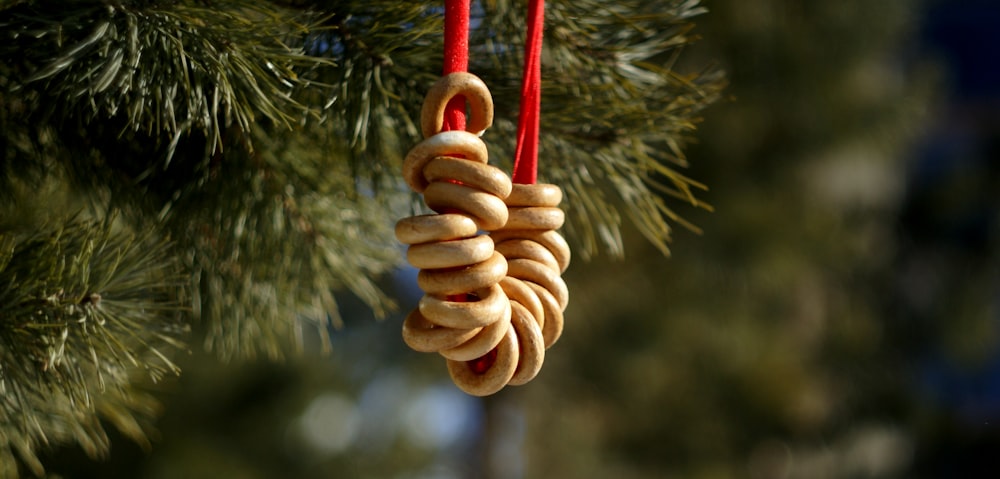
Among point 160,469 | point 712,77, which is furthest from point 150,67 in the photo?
point 160,469

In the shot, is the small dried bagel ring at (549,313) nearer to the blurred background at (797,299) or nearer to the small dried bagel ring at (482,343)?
the small dried bagel ring at (482,343)

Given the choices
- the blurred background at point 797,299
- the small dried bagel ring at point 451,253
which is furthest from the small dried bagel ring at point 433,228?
the blurred background at point 797,299

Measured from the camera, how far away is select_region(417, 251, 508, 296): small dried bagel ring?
0.21 meters

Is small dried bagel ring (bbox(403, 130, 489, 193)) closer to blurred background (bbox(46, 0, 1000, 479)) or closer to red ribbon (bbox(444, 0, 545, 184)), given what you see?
red ribbon (bbox(444, 0, 545, 184))

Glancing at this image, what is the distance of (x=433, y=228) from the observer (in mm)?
207

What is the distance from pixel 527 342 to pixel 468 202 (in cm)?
4

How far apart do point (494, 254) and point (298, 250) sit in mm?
144

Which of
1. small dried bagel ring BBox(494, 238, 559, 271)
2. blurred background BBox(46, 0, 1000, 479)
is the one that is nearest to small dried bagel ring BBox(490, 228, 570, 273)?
small dried bagel ring BBox(494, 238, 559, 271)

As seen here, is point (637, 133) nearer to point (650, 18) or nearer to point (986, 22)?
point (650, 18)

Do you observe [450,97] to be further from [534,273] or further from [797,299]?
[797,299]

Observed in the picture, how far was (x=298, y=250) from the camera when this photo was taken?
0.34 meters

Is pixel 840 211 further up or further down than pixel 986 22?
further down

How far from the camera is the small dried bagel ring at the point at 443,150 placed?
0.22 m

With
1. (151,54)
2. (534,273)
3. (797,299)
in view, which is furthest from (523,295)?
(797,299)
